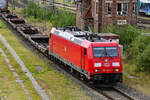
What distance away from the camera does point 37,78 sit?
23.8m

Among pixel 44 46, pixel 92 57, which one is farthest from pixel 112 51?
pixel 44 46

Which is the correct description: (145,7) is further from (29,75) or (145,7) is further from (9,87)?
(9,87)

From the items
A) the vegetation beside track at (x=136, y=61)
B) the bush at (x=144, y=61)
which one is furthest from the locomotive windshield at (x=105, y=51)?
the bush at (x=144, y=61)

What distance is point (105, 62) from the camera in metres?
20.9

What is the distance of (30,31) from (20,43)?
2.85 metres

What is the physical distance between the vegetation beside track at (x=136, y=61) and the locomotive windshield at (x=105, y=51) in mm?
2623

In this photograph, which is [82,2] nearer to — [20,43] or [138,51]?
[20,43]

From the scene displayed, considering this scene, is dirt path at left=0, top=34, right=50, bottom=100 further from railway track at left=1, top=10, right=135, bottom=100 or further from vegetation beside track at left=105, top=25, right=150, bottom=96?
vegetation beside track at left=105, top=25, right=150, bottom=96

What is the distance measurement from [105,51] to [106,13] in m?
20.4

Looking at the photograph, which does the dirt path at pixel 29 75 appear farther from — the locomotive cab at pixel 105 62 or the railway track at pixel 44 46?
the locomotive cab at pixel 105 62

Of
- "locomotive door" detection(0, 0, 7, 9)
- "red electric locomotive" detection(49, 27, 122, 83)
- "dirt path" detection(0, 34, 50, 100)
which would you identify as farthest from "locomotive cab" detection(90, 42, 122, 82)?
"locomotive door" detection(0, 0, 7, 9)

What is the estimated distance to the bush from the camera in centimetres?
2448

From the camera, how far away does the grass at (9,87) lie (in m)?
19.3

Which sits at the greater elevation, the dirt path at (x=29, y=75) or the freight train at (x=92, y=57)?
the freight train at (x=92, y=57)
